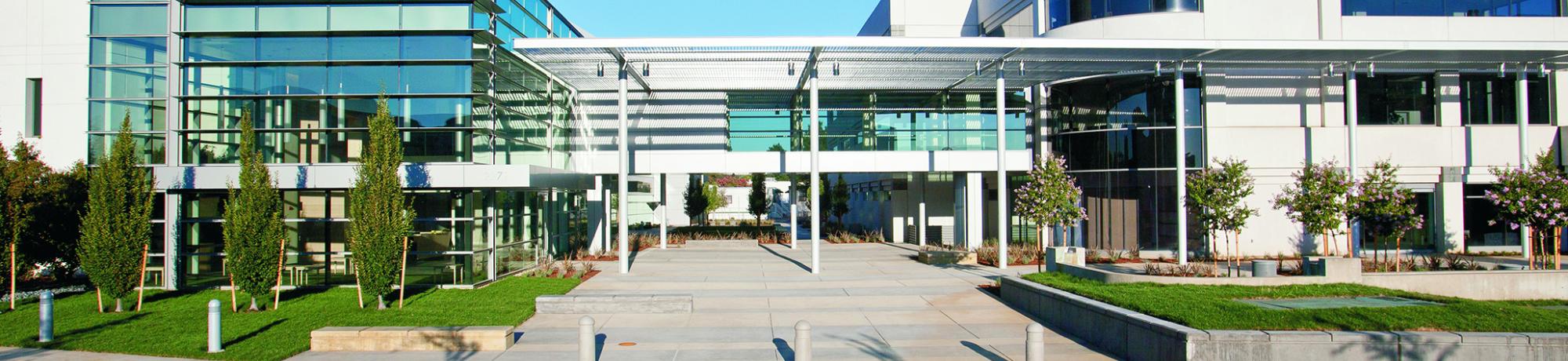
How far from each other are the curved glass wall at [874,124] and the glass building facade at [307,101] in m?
9.64

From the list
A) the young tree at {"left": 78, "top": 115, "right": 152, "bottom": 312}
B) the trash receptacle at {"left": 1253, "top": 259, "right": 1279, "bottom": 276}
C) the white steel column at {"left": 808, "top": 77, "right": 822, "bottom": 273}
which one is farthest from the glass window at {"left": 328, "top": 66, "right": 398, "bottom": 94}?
the trash receptacle at {"left": 1253, "top": 259, "right": 1279, "bottom": 276}

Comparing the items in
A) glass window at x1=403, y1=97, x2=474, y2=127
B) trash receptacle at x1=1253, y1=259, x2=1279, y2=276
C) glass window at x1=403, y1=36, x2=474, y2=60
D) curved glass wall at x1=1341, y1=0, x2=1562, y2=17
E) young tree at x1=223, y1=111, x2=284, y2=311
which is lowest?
trash receptacle at x1=1253, y1=259, x2=1279, y2=276

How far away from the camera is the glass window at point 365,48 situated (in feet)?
57.4

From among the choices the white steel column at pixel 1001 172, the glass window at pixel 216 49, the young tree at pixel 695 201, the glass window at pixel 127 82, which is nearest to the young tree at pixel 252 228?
the glass window at pixel 216 49

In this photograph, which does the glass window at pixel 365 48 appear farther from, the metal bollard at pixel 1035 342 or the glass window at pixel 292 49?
the metal bollard at pixel 1035 342

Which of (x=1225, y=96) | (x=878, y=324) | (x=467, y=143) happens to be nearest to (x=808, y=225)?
(x=1225, y=96)

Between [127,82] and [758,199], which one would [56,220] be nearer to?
[127,82]

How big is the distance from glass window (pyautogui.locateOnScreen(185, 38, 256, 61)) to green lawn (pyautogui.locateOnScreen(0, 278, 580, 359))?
16.8 ft

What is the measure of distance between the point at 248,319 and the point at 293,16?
7.58m

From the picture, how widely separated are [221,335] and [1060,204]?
1607 centimetres

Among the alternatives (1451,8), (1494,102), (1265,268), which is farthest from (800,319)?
(1494,102)

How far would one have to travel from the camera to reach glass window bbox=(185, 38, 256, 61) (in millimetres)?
17844

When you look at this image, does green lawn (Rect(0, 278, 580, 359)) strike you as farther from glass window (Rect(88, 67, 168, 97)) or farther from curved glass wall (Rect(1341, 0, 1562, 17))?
curved glass wall (Rect(1341, 0, 1562, 17))

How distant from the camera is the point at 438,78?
17.4 meters
